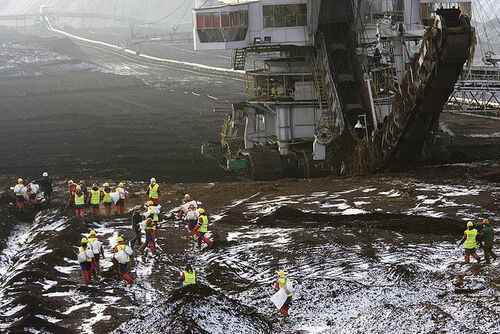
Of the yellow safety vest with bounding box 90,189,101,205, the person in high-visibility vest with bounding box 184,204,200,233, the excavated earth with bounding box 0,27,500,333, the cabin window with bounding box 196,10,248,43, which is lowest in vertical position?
the excavated earth with bounding box 0,27,500,333

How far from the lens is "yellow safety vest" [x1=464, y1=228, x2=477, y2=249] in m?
17.6

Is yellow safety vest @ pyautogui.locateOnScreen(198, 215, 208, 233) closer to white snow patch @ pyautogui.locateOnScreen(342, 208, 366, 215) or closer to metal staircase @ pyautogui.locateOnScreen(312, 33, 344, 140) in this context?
white snow patch @ pyautogui.locateOnScreen(342, 208, 366, 215)

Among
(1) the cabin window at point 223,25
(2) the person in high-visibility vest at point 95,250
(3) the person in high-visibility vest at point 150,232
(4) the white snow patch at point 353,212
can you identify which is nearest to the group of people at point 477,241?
(4) the white snow patch at point 353,212

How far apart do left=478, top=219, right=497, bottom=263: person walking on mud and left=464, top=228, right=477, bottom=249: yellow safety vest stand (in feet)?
0.92

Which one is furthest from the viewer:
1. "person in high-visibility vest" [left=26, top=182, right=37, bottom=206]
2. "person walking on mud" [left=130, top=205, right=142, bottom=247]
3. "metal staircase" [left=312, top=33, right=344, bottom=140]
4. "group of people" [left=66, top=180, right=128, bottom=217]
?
"metal staircase" [left=312, top=33, right=344, bottom=140]

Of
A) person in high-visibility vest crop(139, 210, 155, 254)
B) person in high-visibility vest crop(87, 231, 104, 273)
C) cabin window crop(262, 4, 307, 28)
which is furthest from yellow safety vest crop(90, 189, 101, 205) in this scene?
cabin window crop(262, 4, 307, 28)

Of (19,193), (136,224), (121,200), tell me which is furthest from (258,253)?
(19,193)

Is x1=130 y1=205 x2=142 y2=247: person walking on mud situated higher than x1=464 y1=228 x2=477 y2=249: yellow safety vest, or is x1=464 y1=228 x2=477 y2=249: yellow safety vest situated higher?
x1=464 y1=228 x2=477 y2=249: yellow safety vest

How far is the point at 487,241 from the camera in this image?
17703mm

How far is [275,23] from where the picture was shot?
35.5 metres

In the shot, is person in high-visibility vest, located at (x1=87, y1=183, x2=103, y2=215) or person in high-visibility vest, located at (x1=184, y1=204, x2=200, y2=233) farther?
person in high-visibility vest, located at (x1=87, y1=183, x2=103, y2=215)

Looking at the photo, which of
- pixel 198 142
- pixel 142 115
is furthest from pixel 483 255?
pixel 142 115

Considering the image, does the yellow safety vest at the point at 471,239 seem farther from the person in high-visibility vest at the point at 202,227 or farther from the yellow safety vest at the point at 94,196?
the yellow safety vest at the point at 94,196

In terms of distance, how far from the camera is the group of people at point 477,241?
17594 mm
